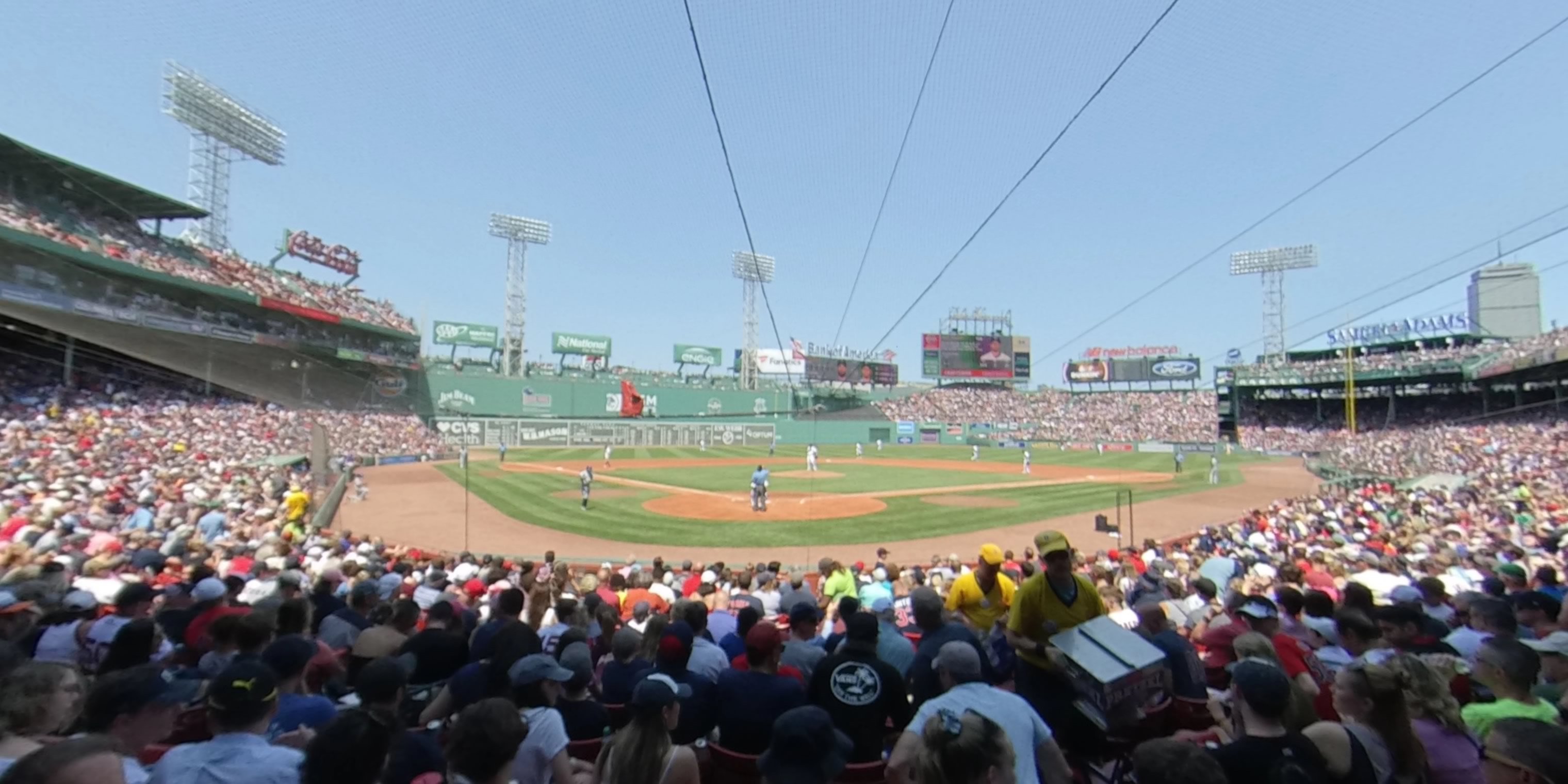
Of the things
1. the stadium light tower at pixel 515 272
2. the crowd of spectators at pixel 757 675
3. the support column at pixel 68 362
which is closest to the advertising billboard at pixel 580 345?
the stadium light tower at pixel 515 272

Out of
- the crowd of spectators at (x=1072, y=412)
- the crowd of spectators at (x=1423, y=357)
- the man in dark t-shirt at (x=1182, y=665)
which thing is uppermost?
the crowd of spectators at (x=1423, y=357)

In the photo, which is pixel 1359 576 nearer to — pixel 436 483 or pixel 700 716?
pixel 700 716

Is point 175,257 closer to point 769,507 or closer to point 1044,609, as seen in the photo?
point 769,507

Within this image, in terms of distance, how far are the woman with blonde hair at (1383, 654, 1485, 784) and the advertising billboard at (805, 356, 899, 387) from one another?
71.0m

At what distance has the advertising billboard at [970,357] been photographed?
81.8 meters

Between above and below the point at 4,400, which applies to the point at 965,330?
above

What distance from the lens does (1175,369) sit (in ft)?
251

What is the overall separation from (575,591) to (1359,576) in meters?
10.3

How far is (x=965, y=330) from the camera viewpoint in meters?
85.4

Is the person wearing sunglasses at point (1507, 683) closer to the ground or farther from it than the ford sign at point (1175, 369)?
closer to the ground

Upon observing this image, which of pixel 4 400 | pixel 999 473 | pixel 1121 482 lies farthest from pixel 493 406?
pixel 1121 482

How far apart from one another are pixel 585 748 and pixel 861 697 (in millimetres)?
1584

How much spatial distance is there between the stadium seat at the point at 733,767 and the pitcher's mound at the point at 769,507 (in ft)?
58.7

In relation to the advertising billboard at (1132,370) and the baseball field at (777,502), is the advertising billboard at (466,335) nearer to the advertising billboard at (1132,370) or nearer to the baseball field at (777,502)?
the baseball field at (777,502)
